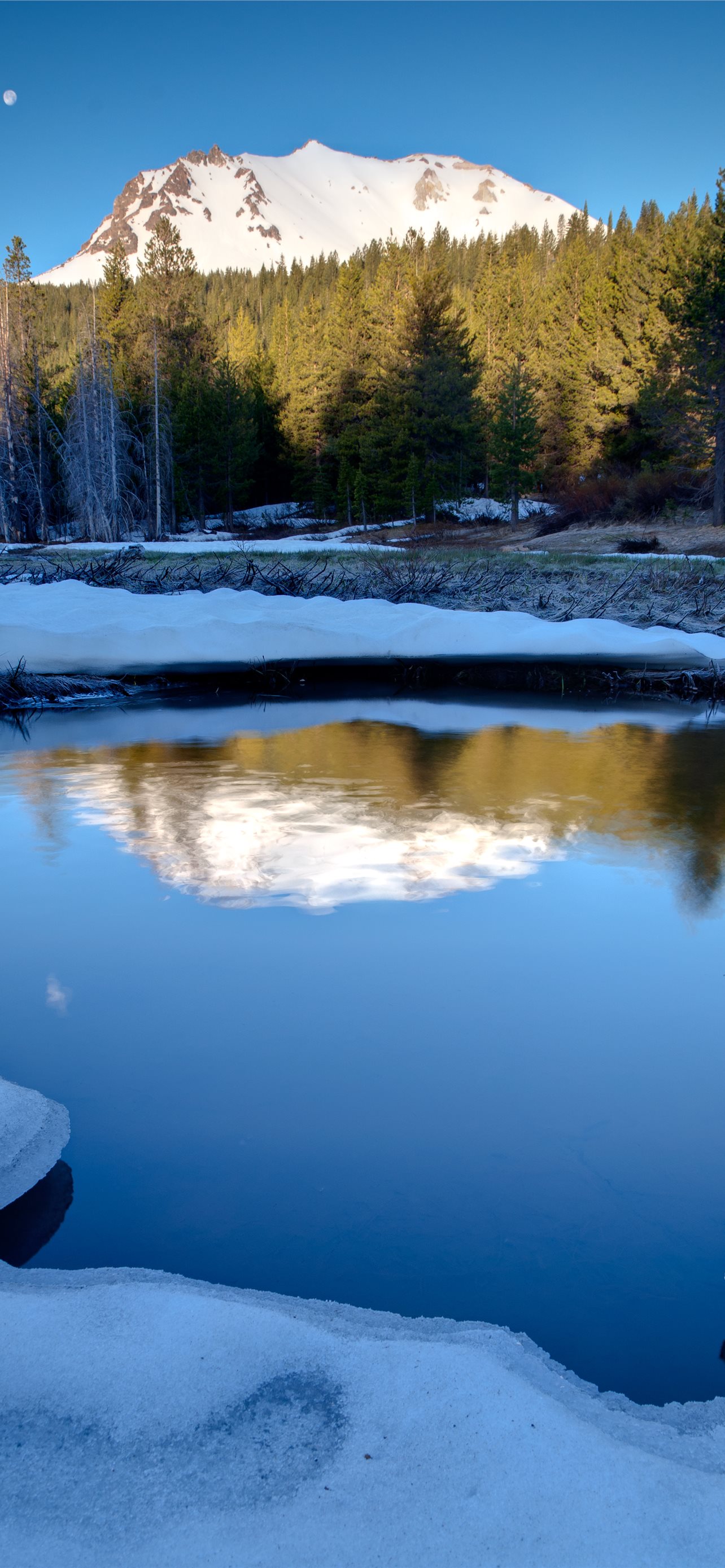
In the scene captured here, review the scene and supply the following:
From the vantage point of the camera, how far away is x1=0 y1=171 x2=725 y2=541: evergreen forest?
3925cm

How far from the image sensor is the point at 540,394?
52.0 metres

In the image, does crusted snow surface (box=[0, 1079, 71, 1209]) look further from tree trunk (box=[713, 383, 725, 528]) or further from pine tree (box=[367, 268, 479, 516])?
pine tree (box=[367, 268, 479, 516])

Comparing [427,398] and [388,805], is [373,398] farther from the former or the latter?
[388,805]

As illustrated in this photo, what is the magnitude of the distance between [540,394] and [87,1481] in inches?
2180

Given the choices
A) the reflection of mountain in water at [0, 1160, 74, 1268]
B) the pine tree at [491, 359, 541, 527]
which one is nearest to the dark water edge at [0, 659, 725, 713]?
the reflection of mountain in water at [0, 1160, 74, 1268]

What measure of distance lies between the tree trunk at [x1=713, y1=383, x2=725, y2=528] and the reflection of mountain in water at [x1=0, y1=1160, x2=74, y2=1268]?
32481 millimetres

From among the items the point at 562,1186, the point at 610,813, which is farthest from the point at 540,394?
the point at 562,1186

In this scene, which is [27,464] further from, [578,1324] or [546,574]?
[578,1324]

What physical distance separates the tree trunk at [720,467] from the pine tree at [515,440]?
10041 millimetres

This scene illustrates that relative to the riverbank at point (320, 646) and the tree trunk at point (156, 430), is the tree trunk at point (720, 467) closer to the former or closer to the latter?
the riverbank at point (320, 646)

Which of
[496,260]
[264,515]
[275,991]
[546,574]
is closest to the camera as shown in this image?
[275,991]

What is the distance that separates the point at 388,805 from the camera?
6098mm

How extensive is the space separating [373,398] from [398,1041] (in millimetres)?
47017

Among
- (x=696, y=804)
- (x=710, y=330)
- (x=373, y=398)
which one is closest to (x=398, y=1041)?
(x=696, y=804)
